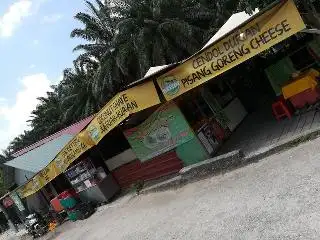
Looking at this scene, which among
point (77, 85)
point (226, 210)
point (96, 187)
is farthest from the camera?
point (77, 85)

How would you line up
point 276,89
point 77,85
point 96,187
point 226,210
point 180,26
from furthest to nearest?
1. point 77,85
2. point 180,26
3. point 96,187
4. point 276,89
5. point 226,210

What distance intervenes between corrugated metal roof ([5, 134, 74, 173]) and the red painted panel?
3789mm

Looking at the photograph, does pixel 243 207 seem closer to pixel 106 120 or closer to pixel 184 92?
pixel 184 92

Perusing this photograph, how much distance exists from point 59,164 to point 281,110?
28.7ft

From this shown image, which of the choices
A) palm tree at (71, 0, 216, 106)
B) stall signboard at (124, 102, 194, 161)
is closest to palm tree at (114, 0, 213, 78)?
palm tree at (71, 0, 216, 106)

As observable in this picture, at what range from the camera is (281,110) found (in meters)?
14.1

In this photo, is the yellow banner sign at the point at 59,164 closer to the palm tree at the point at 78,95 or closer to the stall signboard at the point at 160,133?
the stall signboard at the point at 160,133

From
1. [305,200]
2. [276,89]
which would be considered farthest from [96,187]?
[305,200]

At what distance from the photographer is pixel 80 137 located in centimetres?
1554

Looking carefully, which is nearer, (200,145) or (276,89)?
(200,145)

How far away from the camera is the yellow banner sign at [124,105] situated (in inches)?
500

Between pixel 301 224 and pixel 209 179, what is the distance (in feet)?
17.3

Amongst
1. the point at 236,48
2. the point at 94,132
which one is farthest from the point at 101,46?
the point at 236,48

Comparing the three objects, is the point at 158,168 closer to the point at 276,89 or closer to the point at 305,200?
the point at 276,89
